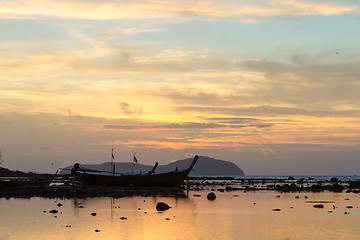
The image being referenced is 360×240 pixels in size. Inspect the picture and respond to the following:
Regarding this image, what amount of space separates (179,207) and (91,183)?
4128 cm

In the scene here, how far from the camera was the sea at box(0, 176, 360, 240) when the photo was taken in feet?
104

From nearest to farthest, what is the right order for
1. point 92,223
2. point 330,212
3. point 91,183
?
point 92,223, point 330,212, point 91,183

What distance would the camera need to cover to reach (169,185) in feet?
300

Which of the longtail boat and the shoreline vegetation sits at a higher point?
the longtail boat

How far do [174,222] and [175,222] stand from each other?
0.10 m

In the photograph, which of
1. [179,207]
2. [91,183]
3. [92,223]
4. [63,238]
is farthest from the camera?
[91,183]

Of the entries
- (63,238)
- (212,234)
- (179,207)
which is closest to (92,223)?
(63,238)

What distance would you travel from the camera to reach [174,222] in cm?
3822

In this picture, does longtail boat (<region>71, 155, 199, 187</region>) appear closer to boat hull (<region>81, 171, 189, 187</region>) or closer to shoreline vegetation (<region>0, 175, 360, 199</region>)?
boat hull (<region>81, 171, 189, 187</region>)

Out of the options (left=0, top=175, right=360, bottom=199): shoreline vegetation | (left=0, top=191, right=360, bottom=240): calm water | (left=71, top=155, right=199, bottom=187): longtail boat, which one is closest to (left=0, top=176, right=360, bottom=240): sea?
(left=0, top=191, right=360, bottom=240): calm water

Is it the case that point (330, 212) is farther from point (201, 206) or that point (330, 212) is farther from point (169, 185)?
point (169, 185)

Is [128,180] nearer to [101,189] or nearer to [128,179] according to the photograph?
[128,179]

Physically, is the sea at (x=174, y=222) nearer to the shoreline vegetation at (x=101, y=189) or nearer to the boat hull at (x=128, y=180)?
the shoreline vegetation at (x=101, y=189)

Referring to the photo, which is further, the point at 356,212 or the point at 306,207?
the point at 306,207
